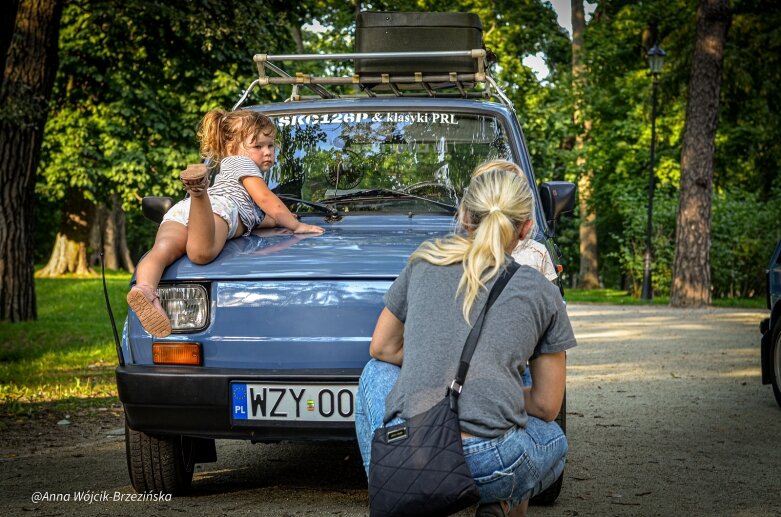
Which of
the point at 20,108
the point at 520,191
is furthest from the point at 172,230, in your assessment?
the point at 20,108

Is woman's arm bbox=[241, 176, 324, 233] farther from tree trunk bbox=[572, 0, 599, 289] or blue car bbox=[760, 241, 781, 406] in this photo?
tree trunk bbox=[572, 0, 599, 289]

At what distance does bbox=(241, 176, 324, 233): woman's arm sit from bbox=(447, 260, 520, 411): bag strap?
2.08 m

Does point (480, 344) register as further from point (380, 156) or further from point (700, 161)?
point (700, 161)

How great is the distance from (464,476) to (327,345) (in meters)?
1.44

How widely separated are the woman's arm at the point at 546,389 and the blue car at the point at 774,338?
483cm

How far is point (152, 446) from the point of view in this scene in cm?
493

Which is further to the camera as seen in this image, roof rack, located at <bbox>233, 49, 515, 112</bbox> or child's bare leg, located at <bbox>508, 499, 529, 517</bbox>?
roof rack, located at <bbox>233, 49, 515, 112</bbox>

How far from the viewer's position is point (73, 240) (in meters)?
38.5

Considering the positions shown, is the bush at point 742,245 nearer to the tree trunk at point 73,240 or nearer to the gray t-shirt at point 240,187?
the tree trunk at point 73,240

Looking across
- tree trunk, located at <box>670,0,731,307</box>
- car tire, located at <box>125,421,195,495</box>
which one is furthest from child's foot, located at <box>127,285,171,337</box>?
tree trunk, located at <box>670,0,731,307</box>

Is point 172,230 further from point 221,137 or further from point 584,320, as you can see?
point 584,320

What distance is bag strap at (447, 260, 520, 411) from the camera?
324 cm

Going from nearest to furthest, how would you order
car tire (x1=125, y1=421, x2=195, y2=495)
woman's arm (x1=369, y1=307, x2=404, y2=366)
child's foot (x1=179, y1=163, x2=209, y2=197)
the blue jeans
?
the blue jeans < woman's arm (x1=369, y1=307, x2=404, y2=366) < child's foot (x1=179, y1=163, x2=209, y2=197) < car tire (x1=125, y1=421, x2=195, y2=495)

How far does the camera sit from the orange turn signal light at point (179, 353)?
4.55 metres
